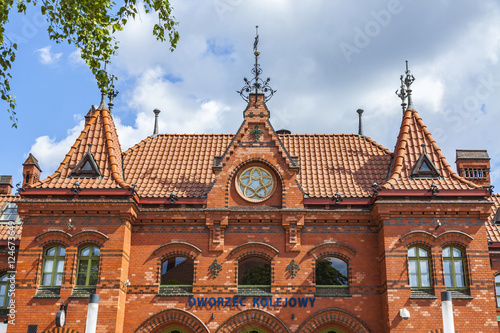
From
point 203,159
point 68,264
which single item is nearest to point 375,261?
point 203,159

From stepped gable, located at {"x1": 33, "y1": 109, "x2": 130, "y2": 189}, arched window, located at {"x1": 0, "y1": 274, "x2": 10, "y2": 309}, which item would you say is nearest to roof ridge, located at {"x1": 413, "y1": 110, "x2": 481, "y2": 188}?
stepped gable, located at {"x1": 33, "y1": 109, "x2": 130, "y2": 189}

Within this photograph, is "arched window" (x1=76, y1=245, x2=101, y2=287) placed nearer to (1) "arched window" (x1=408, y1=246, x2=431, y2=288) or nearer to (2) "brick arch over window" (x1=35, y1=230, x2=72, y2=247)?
(2) "brick arch over window" (x1=35, y1=230, x2=72, y2=247)

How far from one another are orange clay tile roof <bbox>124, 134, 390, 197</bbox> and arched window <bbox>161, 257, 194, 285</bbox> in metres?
2.70

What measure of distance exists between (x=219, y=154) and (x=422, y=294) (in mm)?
10851

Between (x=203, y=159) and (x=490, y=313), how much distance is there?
43.9ft

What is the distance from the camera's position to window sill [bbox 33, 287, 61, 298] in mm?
20969

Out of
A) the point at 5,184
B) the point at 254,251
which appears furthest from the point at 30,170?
the point at 254,251

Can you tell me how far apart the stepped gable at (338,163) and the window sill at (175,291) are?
6159mm

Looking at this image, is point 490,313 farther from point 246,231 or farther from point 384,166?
point 246,231

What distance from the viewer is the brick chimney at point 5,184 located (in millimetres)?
33906

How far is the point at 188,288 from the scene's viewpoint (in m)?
22.1

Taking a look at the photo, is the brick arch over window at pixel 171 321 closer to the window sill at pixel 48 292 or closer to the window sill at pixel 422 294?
the window sill at pixel 48 292

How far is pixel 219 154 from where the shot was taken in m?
26.3

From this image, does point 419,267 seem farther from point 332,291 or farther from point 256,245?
point 256,245
